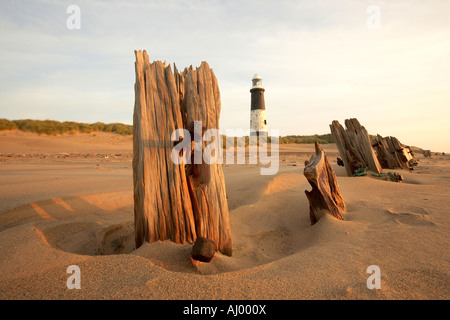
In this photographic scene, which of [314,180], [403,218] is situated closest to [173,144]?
[314,180]

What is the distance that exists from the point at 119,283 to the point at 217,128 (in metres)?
1.65

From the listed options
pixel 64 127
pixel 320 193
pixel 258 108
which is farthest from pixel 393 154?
pixel 64 127

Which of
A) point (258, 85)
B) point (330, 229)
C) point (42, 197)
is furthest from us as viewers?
point (258, 85)

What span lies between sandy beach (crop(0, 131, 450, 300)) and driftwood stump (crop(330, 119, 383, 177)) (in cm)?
173

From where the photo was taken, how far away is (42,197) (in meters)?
4.46

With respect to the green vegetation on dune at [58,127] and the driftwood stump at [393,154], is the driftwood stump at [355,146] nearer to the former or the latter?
the driftwood stump at [393,154]

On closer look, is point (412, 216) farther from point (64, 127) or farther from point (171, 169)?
point (64, 127)

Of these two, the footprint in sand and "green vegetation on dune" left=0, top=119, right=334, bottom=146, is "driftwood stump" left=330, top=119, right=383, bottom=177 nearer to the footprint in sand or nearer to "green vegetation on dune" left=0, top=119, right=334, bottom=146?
the footprint in sand

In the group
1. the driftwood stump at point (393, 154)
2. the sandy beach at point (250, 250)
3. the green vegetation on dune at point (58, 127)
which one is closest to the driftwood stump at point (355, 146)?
the sandy beach at point (250, 250)

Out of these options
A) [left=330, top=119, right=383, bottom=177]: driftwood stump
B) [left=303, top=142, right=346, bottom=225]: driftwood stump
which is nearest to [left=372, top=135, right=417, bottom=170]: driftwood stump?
[left=330, top=119, right=383, bottom=177]: driftwood stump

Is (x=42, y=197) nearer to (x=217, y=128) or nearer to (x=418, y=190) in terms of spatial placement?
(x=217, y=128)

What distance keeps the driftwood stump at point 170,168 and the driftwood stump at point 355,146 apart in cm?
543

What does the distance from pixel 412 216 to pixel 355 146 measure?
415 cm

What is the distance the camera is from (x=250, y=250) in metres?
2.93
